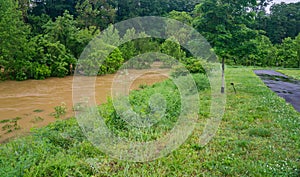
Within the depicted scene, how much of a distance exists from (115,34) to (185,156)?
16531mm

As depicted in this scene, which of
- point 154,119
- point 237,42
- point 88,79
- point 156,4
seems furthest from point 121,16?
point 154,119

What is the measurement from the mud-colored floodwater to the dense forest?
4.79ft

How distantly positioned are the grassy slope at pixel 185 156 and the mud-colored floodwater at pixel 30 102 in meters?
1.68

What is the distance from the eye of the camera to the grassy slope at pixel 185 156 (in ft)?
9.73

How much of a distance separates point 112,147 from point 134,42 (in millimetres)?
18275

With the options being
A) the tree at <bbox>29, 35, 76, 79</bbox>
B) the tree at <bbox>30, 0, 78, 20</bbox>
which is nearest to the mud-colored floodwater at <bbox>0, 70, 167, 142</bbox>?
the tree at <bbox>29, 35, 76, 79</bbox>

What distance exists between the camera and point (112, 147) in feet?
12.1

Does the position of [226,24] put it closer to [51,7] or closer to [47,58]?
[47,58]

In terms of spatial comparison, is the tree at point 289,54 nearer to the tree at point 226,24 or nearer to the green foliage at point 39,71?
the tree at point 226,24

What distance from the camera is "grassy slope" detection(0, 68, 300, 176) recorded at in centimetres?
→ 296

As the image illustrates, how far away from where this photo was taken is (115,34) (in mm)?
18828

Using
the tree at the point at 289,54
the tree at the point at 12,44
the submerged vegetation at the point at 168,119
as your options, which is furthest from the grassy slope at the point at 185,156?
the tree at the point at 289,54

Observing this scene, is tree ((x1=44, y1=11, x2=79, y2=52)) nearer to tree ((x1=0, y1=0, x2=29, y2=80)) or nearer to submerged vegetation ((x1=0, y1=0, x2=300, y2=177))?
submerged vegetation ((x1=0, y1=0, x2=300, y2=177))

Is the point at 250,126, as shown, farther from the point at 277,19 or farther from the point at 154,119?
the point at 277,19
